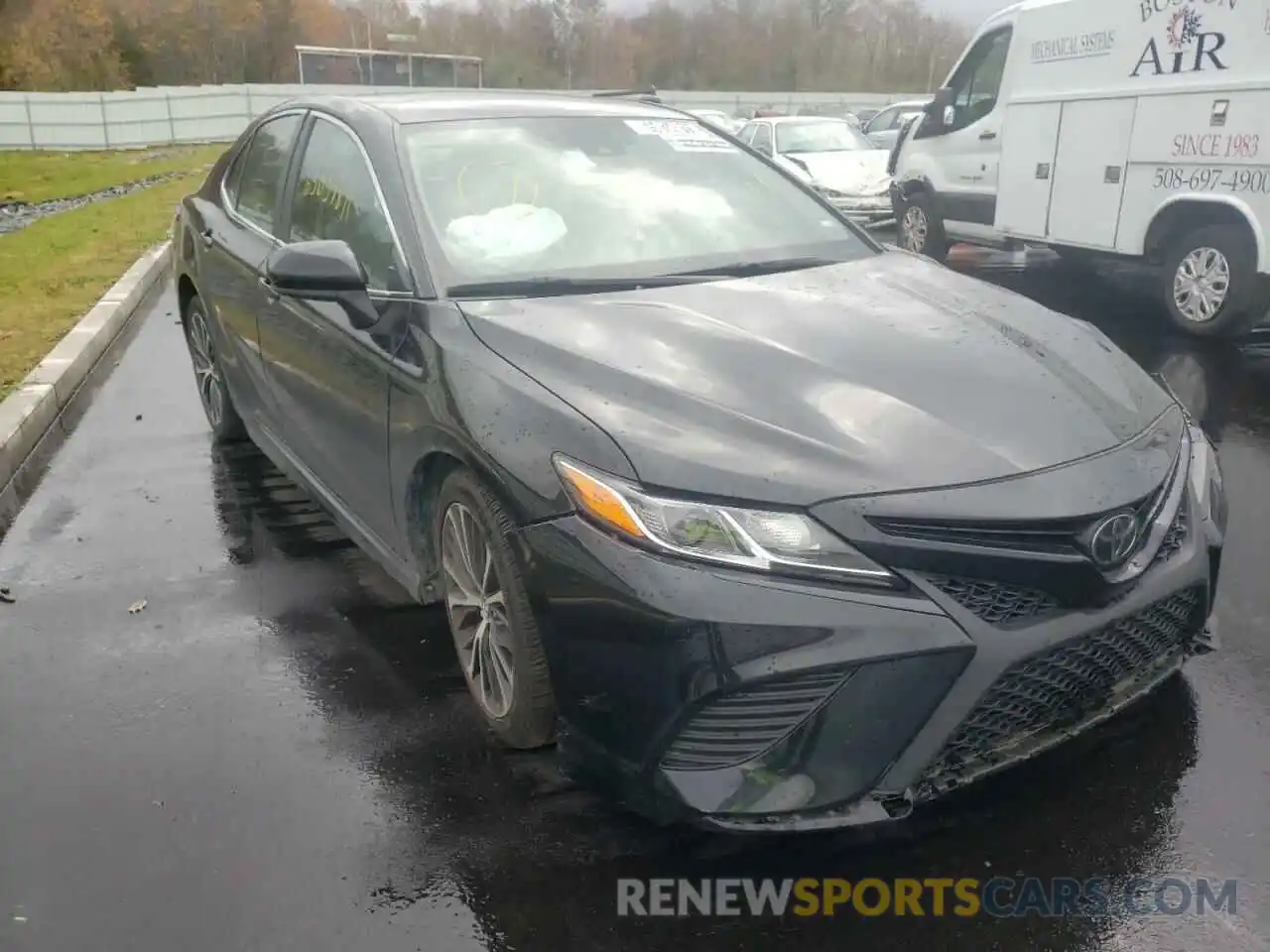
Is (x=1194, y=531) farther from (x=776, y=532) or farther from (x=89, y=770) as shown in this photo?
(x=89, y=770)

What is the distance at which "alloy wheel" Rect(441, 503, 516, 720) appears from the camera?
293 cm

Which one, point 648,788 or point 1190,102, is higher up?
point 1190,102

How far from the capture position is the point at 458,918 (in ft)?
8.29

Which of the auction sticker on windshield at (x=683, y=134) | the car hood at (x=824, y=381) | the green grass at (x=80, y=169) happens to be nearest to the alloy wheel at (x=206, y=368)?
the auction sticker on windshield at (x=683, y=134)

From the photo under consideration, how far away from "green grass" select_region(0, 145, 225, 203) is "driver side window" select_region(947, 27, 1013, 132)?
17.4 m

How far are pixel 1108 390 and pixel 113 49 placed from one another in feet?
220

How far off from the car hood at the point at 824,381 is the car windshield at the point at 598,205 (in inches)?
9.6

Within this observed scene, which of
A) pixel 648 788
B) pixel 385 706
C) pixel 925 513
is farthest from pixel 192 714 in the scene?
pixel 925 513

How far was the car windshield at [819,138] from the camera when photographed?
15547mm

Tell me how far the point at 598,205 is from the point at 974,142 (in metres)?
7.62

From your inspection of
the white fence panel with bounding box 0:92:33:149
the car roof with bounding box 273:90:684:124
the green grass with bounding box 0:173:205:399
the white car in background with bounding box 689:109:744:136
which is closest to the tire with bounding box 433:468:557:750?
the car roof with bounding box 273:90:684:124

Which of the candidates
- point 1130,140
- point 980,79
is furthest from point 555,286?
point 980,79

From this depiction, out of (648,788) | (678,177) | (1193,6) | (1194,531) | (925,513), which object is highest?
(1193,6)

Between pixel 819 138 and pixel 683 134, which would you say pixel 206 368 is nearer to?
pixel 683 134
